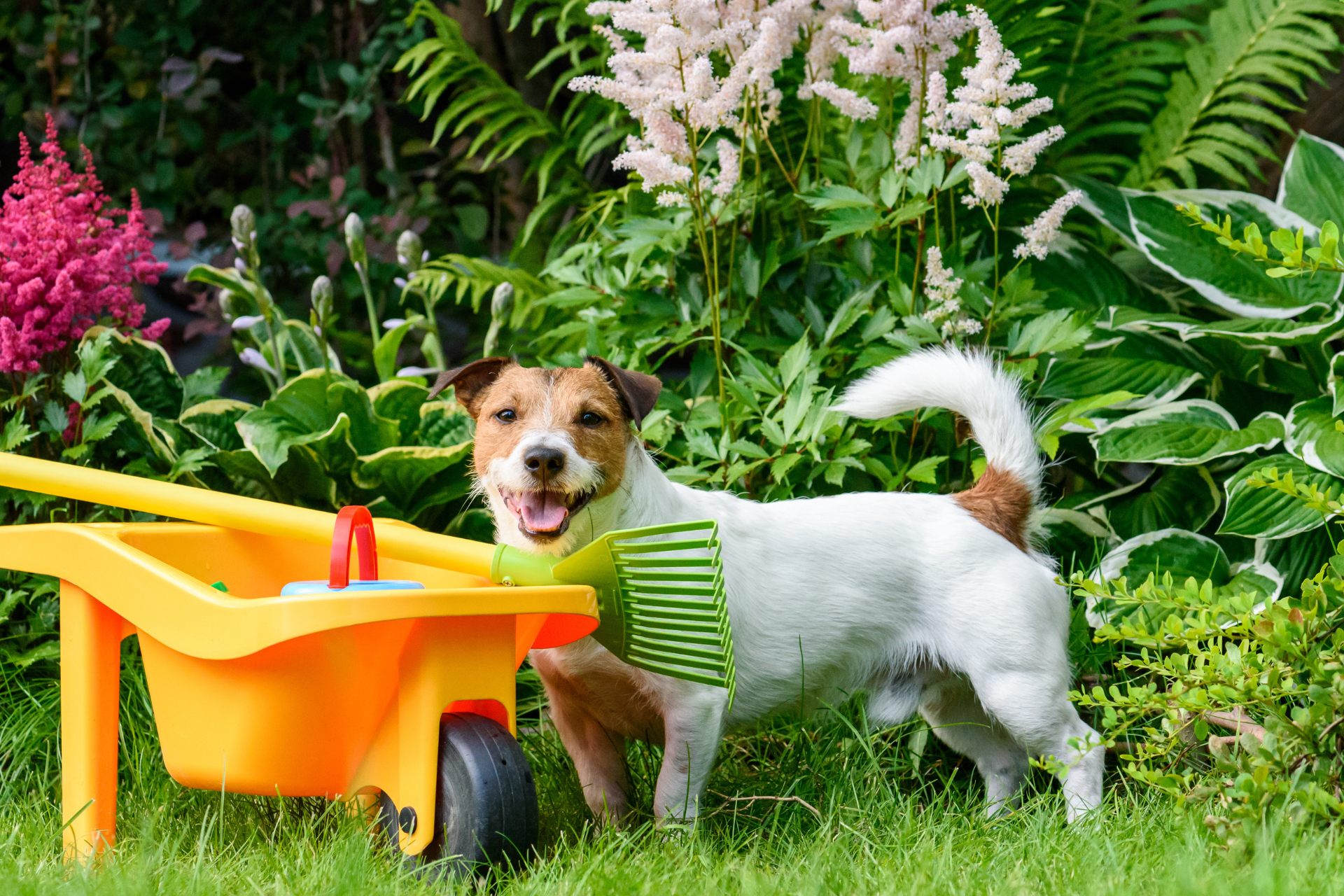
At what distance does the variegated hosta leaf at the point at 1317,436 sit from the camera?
280 cm

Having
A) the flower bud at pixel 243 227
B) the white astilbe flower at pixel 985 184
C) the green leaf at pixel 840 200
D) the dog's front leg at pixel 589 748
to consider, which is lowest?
the dog's front leg at pixel 589 748

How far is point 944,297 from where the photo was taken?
3029mm

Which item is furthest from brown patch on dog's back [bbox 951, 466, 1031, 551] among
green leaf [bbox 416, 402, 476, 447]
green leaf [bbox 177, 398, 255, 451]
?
green leaf [bbox 177, 398, 255, 451]

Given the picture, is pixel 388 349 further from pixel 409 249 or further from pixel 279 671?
pixel 279 671

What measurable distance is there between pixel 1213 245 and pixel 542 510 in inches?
92.3

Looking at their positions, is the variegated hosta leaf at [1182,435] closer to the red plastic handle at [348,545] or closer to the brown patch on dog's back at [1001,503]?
the brown patch on dog's back at [1001,503]

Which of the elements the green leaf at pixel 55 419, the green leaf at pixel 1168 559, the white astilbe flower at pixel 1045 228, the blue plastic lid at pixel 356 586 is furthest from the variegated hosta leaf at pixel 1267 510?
the green leaf at pixel 55 419

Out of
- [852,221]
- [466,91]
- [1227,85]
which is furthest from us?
[466,91]

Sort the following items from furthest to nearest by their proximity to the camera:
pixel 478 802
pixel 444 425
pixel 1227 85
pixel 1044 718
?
1. pixel 1227 85
2. pixel 444 425
3. pixel 1044 718
4. pixel 478 802

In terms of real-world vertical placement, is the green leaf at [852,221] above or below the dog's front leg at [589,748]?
above

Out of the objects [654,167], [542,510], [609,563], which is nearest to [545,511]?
[542,510]

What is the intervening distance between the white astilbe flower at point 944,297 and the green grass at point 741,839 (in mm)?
1034

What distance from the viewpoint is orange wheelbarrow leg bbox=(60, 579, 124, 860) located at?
2164mm

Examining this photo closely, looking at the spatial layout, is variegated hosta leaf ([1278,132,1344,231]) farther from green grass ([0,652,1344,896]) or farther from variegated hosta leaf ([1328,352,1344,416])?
green grass ([0,652,1344,896])
